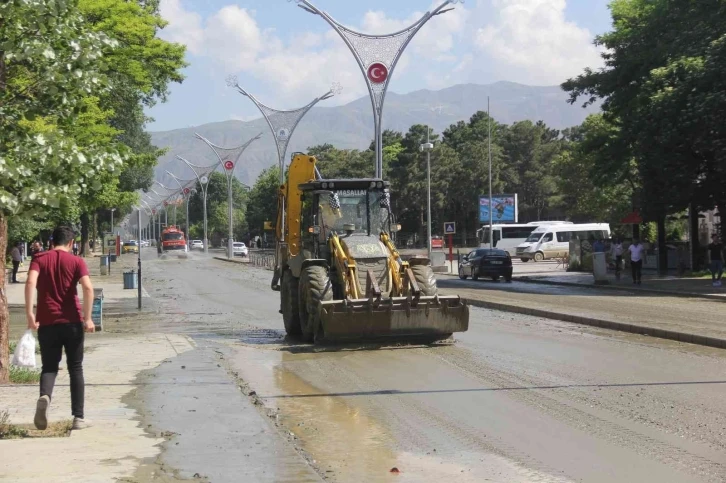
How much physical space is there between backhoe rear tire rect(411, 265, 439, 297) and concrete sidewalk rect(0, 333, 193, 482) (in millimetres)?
4682

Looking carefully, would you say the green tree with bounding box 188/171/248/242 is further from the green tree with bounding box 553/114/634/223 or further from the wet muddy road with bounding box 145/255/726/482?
the wet muddy road with bounding box 145/255/726/482

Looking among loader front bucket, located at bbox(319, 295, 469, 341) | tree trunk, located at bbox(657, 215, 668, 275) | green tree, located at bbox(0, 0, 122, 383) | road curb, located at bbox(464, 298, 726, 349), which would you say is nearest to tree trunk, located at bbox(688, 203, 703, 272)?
tree trunk, located at bbox(657, 215, 668, 275)

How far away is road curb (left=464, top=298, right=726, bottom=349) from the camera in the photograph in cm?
1639

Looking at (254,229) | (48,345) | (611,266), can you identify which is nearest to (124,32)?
(48,345)

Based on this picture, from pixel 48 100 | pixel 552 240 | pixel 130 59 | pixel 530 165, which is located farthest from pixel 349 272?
pixel 530 165

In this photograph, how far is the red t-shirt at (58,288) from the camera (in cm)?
888

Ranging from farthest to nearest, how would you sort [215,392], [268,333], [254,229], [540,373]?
[254,229], [268,333], [540,373], [215,392]

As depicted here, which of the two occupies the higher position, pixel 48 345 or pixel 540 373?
pixel 48 345

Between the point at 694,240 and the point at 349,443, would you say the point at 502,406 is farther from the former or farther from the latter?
the point at 694,240

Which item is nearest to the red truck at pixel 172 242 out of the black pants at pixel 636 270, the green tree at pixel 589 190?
the green tree at pixel 589 190

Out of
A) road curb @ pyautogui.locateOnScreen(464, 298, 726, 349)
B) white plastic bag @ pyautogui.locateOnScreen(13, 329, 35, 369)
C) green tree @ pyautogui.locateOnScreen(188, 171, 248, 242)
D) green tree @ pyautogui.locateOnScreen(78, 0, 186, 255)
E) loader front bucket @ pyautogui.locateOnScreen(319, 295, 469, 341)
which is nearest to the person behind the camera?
white plastic bag @ pyautogui.locateOnScreen(13, 329, 35, 369)

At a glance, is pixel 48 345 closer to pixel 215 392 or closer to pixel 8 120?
pixel 8 120

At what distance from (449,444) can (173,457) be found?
2444 mm

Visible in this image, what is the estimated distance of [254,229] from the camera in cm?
13175
